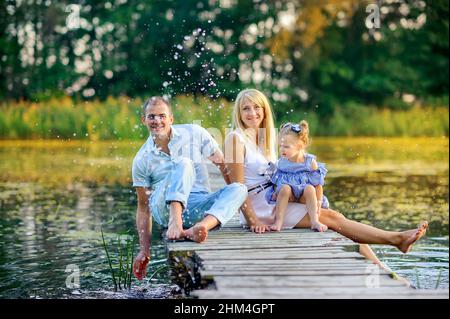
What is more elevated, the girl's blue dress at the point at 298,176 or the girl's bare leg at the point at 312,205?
the girl's blue dress at the point at 298,176

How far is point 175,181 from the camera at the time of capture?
4.92 m

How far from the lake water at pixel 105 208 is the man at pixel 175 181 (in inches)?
18.6

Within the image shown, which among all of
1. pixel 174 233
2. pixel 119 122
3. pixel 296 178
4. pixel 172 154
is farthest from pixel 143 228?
pixel 119 122

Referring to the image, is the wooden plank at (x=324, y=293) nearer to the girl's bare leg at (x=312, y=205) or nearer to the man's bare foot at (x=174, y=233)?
the man's bare foot at (x=174, y=233)

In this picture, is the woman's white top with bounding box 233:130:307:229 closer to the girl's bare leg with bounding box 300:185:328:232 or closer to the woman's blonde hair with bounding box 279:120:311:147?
the girl's bare leg with bounding box 300:185:328:232

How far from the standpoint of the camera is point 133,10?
24891mm

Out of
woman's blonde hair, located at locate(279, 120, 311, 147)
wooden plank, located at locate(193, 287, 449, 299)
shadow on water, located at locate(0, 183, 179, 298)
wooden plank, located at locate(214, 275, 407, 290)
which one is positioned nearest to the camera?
wooden plank, located at locate(193, 287, 449, 299)

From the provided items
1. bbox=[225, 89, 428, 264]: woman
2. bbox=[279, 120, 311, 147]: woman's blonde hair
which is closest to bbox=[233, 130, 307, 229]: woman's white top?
bbox=[225, 89, 428, 264]: woman

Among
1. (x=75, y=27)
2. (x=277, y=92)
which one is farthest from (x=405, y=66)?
(x=75, y=27)

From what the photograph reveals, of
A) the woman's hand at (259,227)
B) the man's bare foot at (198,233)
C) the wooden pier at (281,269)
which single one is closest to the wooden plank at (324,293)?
the wooden pier at (281,269)

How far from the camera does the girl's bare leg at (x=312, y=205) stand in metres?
5.23

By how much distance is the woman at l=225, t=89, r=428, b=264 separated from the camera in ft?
17.4

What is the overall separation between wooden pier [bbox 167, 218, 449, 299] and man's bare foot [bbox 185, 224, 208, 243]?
0.13 ft

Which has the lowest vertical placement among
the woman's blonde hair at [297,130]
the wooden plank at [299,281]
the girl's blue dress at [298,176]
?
the wooden plank at [299,281]
